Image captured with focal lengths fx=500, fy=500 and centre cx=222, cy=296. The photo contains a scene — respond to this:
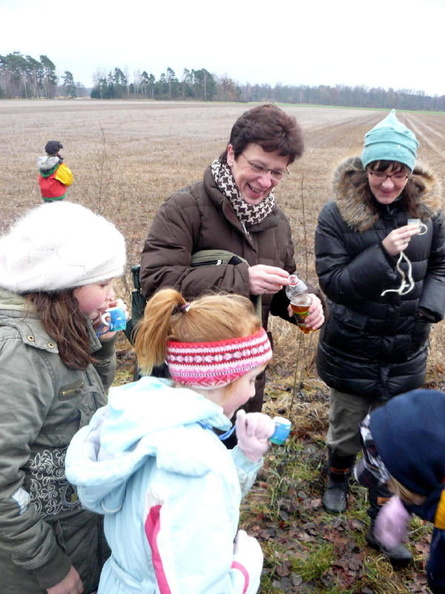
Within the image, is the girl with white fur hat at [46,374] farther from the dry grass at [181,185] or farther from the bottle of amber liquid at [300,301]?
the dry grass at [181,185]

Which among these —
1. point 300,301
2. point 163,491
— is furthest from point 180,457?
point 300,301

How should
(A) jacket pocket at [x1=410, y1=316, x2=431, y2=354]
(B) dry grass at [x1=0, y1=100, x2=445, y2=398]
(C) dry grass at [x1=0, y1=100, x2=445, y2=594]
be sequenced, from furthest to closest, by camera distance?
1. (B) dry grass at [x1=0, y1=100, x2=445, y2=398]
2. (C) dry grass at [x1=0, y1=100, x2=445, y2=594]
3. (A) jacket pocket at [x1=410, y1=316, x2=431, y2=354]

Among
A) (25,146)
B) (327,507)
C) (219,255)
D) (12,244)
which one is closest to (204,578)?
(12,244)

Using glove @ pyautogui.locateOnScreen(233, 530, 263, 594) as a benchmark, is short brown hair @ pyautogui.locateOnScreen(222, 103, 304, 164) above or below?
above

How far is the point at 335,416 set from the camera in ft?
10.5

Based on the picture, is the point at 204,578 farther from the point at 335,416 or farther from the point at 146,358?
the point at 335,416

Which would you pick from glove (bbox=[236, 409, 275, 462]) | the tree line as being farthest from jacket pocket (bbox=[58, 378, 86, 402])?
the tree line

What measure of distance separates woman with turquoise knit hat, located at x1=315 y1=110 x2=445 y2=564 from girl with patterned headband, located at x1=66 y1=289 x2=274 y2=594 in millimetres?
1163

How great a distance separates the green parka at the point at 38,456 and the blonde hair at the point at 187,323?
30 cm

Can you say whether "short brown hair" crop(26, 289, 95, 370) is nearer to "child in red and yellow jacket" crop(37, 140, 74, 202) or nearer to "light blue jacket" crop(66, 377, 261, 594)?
"light blue jacket" crop(66, 377, 261, 594)

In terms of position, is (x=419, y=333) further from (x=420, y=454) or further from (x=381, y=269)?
(x=420, y=454)

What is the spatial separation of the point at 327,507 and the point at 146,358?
214 centimetres

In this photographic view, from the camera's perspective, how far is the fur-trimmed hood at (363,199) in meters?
2.74

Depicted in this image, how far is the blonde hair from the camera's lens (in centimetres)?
166
